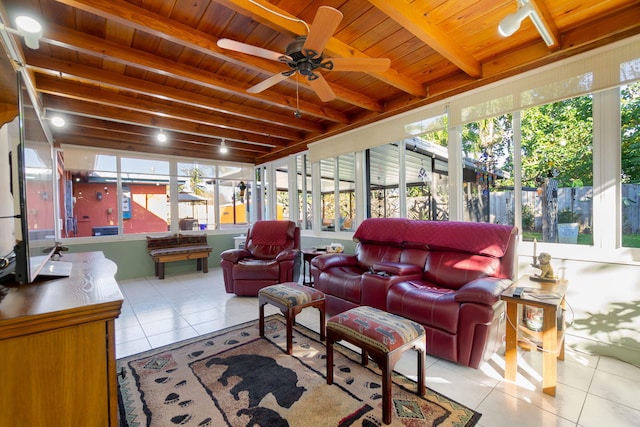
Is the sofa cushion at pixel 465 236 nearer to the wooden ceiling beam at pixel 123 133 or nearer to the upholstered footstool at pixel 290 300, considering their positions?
the upholstered footstool at pixel 290 300

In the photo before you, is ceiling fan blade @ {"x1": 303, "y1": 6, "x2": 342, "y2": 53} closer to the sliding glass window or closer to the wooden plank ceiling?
the wooden plank ceiling

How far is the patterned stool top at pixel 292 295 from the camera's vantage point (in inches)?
92.6

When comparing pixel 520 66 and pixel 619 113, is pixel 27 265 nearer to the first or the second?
pixel 520 66

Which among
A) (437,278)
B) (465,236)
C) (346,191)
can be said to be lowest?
(437,278)

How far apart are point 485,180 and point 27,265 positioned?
3.66 meters

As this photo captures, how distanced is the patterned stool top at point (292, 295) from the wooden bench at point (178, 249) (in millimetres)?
3249

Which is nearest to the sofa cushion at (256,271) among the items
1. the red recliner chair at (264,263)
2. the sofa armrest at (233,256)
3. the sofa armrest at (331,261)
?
the red recliner chair at (264,263)

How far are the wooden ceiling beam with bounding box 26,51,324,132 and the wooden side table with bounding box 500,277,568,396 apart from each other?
11.4 feet

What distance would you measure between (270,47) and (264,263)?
8.59 ft

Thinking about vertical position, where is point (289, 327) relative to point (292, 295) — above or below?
below

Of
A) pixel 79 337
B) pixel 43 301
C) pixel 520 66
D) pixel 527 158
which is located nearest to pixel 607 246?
pixel 527 158

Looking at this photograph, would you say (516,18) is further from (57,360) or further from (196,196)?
(196,196)

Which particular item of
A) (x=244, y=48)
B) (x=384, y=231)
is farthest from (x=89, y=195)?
(x=384, y=231)

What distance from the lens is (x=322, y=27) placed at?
1613 mm
